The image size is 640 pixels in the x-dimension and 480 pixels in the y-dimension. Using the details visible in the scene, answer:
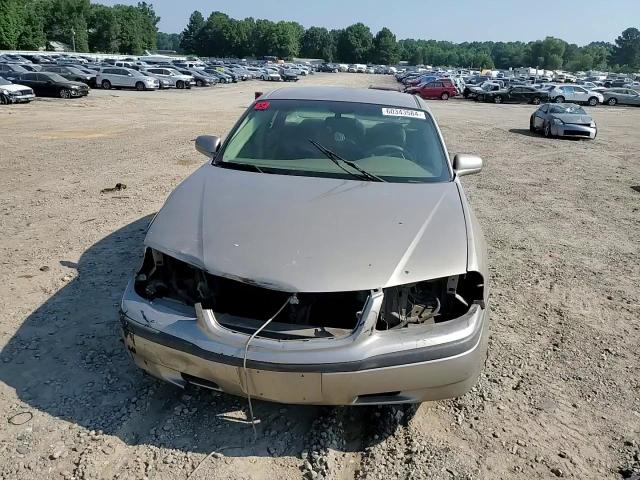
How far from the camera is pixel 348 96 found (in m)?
4.48

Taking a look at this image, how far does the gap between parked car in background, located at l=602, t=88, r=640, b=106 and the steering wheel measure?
4051cm

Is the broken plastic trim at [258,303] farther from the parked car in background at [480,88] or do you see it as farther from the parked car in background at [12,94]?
the parked car in background at [480,88]

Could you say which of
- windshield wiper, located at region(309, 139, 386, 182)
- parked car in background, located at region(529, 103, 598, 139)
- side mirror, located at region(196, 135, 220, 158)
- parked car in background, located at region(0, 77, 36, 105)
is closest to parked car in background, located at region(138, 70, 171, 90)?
parked car in background, located at region(0, 77, 36, 105)

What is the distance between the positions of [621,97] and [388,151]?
135 feet

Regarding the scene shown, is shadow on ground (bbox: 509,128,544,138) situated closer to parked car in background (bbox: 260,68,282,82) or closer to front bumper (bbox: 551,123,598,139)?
front bumper (bbox: 551,123,598,139)

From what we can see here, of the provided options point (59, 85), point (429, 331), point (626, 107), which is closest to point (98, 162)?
point (429, 331)

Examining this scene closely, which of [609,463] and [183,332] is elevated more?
[183,332]

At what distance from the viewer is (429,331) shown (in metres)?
2.52

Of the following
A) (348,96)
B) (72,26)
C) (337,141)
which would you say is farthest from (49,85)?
(72,26)

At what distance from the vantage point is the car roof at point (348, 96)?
440 cm

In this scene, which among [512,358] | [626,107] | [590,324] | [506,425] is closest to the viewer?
[506,425]

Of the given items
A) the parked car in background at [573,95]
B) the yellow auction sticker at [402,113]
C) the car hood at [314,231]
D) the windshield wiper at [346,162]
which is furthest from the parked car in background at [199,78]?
the car hood at [314,231]

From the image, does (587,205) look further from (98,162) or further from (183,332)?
(98,162)

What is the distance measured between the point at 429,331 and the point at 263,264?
867 millimetres
